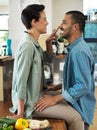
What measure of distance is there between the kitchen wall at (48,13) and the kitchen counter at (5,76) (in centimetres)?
31

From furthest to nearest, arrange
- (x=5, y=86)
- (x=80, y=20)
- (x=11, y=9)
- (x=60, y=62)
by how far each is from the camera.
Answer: (x=60, y=62), (x=11, y=9), (x=5, y=86), (x=80, y=20)

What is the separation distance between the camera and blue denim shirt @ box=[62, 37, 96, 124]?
1633 millimetres

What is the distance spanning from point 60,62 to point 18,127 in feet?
5.32

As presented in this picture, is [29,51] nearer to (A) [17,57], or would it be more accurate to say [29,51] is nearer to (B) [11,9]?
(A) [17,57]

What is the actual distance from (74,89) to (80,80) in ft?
0.23

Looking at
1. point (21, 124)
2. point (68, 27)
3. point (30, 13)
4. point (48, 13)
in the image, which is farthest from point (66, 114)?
point (48, 13)

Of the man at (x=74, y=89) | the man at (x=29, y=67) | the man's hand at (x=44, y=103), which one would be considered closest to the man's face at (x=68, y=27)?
the man at (x=74, y=89)

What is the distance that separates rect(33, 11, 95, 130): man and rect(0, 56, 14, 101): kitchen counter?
2.35ft

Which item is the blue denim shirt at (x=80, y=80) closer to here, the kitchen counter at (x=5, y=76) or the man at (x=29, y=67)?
the man at (x=29, y=67)

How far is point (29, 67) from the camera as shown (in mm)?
1626

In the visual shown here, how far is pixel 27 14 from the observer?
5.73 feet

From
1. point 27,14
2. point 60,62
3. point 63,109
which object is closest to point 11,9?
point 60,62

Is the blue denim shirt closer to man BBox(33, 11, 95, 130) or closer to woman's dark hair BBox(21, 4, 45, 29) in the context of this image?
man BBox(33, 11, 95, 130)

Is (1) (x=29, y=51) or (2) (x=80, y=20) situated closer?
(1) (x=29, y=51)
